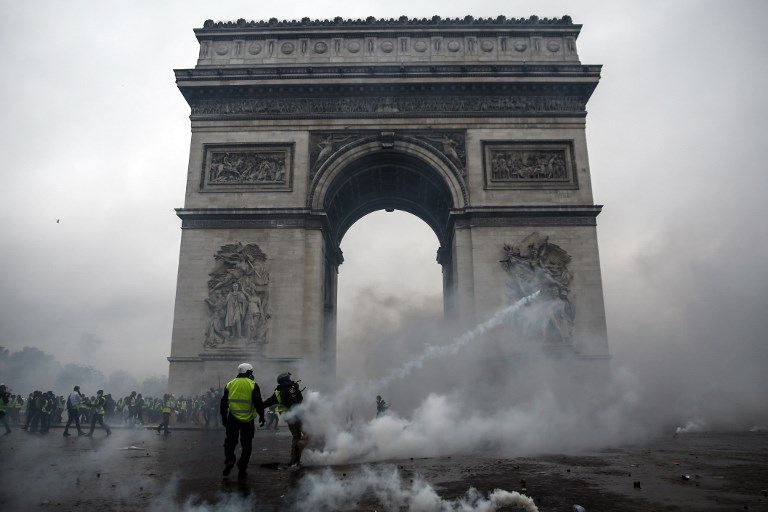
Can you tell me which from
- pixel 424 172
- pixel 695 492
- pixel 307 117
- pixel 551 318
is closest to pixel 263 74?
pixel 307 117

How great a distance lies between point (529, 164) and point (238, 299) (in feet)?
44.5

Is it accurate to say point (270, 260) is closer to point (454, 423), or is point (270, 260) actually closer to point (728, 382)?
point (454, 423)

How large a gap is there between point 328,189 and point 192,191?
585cm

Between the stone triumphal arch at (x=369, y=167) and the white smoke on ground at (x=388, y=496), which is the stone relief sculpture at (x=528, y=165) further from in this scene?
the white smoke on ground at (x=388, y=496)

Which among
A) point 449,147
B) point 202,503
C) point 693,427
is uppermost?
point 449,147

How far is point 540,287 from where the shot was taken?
22.0 meters

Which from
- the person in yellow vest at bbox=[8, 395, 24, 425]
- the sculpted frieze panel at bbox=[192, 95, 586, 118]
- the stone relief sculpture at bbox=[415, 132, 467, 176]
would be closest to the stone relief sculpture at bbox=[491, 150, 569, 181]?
the stone relief sculpture at bbox=[415, 132, 467, 176]

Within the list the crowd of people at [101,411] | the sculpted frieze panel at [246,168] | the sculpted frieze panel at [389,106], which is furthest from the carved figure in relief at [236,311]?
the sculpted frieze panel at [389,106]

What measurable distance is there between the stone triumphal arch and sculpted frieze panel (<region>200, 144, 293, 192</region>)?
0.06m

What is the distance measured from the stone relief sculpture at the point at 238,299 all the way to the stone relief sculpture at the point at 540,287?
9941mm

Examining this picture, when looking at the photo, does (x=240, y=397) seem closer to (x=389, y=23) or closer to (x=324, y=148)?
(x=324, y=148)

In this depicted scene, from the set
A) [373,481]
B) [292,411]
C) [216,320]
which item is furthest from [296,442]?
[216,320]

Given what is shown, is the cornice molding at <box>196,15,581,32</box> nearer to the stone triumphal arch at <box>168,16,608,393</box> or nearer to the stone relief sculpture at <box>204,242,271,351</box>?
the stone triumphal arch at <box>168,16,608,393</box>

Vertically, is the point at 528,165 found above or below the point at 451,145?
below
